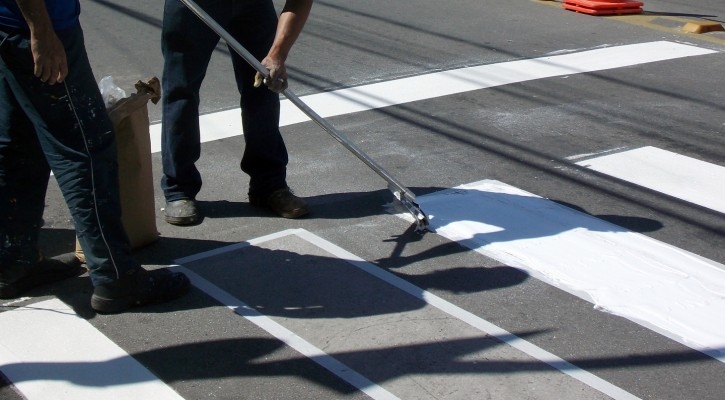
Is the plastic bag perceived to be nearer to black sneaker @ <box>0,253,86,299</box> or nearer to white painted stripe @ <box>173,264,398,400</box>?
black sneaker @ <box>0,253,86,299</box>

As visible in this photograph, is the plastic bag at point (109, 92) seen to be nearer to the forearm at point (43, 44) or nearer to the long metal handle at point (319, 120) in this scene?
the long metal handle at point (319, 120)

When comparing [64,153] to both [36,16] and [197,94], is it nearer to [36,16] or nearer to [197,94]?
[36,16]

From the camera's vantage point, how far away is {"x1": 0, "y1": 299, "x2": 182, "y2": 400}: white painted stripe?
3.59 meters

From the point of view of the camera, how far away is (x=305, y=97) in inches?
299

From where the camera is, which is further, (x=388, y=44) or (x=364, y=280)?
(x=388, y=44)

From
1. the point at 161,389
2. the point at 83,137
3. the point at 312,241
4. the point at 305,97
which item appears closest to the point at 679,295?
the point at 312,241

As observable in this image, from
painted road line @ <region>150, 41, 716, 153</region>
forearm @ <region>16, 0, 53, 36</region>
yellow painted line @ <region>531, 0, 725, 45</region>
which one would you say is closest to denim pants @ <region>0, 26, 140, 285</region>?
forearm @ <region>16, 0, 53, 36</region>

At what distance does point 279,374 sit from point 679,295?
1.87 meters

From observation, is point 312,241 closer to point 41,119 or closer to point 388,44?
point 41,119

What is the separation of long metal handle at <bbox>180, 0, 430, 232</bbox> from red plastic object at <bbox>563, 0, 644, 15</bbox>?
276 inches

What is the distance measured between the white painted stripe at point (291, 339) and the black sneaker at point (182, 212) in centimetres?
53

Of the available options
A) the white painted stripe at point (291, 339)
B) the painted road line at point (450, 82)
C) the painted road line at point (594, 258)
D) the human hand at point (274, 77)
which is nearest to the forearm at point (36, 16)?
the human hand at point (274, 77)

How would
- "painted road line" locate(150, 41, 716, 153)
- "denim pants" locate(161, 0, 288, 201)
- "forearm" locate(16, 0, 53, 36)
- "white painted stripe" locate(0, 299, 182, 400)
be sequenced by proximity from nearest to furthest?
"white painted stripe" locate(0, 299, 182, 400), "forearm" locate(16, 0, 53, 36), "denim pants" locate(161, 0, 288, 201), "painted road line" locate(150, 41, 716, 153)

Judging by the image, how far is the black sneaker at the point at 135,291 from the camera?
414 cm
